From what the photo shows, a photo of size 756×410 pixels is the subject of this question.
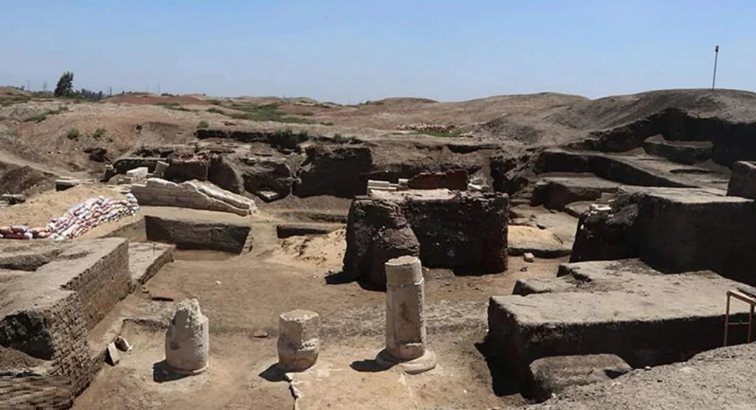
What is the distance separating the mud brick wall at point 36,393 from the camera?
683 cm

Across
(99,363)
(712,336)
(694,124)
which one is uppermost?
(694,124)

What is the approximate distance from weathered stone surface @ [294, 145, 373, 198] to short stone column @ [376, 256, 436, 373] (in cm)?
1256

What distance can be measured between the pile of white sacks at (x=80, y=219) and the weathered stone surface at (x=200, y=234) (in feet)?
2.76

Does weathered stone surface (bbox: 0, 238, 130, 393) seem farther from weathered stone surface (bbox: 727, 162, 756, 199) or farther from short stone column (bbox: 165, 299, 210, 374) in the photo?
weathered stone surface (bbox: 727, 162, 756, 199)

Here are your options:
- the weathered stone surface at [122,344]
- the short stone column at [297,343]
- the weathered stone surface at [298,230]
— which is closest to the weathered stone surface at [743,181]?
the short stone column at [297,343]

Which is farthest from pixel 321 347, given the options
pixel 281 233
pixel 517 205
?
pixel 517 205

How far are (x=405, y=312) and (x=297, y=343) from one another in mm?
1313

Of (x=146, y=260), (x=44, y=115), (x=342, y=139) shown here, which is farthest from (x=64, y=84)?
(x=146, y=260)

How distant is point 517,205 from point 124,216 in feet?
33.8

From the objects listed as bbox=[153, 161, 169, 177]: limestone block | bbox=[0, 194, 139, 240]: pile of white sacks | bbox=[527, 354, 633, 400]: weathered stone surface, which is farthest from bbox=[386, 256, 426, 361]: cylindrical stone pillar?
bbox=[153, 161, 169, 177]: limestone block

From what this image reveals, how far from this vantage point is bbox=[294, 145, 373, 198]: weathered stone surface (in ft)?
69.8

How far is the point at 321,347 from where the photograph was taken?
9.23 meters

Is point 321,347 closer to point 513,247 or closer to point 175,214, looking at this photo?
point 513,247

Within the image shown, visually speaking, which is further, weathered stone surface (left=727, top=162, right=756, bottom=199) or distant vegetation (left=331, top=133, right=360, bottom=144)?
distant vegetation (left=331, top=133, right=360, bottom=144)
